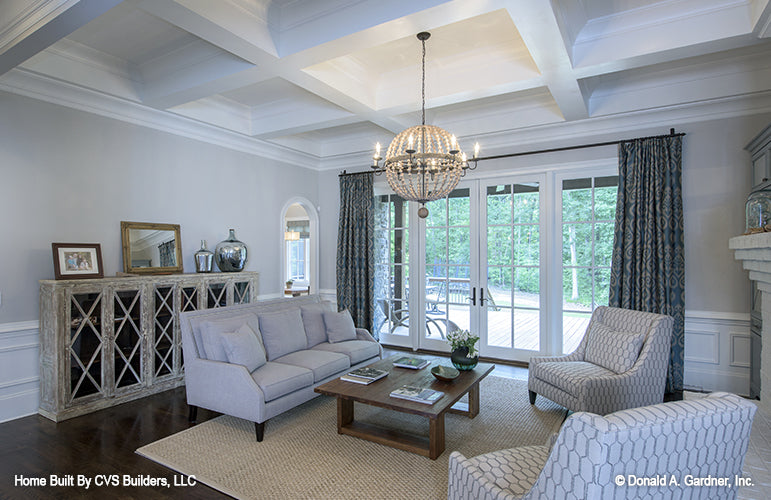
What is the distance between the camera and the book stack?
3234 millimetres

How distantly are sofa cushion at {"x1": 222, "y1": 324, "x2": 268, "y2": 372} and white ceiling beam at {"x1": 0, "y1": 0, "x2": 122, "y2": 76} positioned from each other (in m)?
2.22

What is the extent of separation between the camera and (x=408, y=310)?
5965mm

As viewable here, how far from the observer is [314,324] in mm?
4355

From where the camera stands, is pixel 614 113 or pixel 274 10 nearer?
pixel 274 10

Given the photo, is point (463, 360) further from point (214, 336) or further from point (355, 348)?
point (214, 336)

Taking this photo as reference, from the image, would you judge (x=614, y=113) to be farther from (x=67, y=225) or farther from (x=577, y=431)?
(x=67, y=225)

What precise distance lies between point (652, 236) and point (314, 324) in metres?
3.57

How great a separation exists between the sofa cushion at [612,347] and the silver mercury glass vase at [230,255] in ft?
12.4

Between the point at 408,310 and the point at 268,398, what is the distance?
3140mm

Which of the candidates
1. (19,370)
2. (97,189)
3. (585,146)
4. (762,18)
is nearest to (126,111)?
(97,189)

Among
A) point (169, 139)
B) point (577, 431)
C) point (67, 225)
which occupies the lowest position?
point (577, 431)

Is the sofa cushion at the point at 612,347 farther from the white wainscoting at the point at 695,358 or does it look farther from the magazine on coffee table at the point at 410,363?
the magazine on coffee table at the point at 410,363

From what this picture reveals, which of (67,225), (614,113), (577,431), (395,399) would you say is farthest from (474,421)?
(67,225)

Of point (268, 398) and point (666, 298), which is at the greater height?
point (666, 298)
